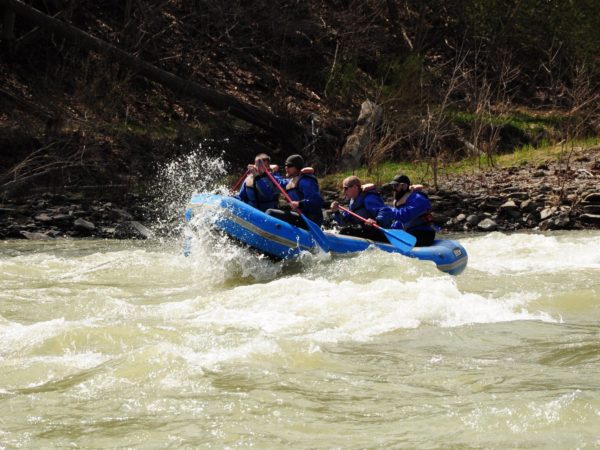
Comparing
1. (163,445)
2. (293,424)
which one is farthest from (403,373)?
(163,445)

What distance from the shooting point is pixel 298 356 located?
19.9 ft

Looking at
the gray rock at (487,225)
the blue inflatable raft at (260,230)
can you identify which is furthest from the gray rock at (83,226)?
the gray rock at (487,225)

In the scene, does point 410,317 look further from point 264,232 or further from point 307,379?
point 264,232

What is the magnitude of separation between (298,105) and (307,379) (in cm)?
1673

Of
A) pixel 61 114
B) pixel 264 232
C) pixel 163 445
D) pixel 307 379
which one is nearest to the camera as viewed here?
pixel 163 445

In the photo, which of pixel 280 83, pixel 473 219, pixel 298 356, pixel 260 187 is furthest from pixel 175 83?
pixel 298 356

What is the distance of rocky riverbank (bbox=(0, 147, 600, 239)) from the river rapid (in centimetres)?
439

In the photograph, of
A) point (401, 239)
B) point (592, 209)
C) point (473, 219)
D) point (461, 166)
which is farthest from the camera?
point (461, 166)

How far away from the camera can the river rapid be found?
4.73m

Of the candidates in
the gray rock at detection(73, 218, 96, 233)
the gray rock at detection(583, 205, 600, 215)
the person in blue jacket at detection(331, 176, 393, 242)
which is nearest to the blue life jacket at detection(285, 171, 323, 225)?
the person in blue jacket at detection(331, 176, 393, 242)

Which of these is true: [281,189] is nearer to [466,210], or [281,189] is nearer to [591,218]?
[466,210]

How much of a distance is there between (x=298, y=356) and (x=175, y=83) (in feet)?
47.3

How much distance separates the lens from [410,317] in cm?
732

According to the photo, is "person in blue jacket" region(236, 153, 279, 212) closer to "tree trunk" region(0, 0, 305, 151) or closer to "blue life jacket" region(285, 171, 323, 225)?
"blue life jacket" region(285, 171, 323, 225)
